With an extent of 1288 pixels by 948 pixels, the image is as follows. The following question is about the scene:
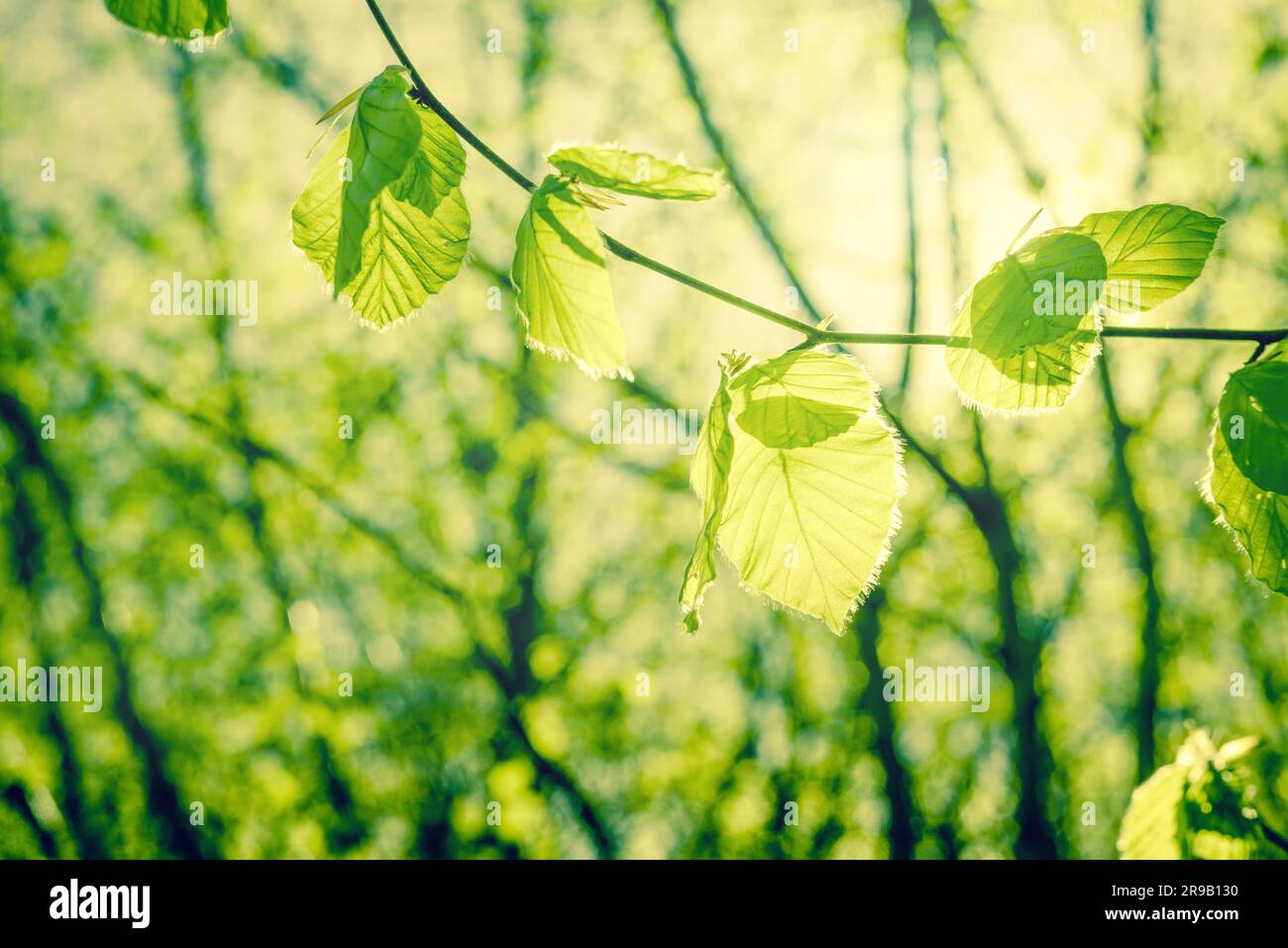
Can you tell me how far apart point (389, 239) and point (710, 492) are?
0.20 metres

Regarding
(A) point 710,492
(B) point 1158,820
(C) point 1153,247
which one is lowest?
(B) point 1158,820

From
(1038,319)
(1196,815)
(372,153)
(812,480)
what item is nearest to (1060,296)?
(1038,319)

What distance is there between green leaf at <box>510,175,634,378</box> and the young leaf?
2.1 inches

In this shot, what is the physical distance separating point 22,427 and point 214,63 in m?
3.39

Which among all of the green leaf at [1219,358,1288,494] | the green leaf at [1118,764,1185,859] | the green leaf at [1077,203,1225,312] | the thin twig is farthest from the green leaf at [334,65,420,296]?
the green leaf at [1118,764,1185,859]

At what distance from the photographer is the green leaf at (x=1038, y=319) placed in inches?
13.8

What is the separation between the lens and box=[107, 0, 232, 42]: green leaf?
0.32m

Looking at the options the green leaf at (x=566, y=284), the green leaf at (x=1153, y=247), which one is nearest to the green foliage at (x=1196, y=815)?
the green leaf at (x=1153, y=247)

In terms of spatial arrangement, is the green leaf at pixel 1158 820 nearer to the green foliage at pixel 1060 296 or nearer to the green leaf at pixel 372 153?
the green foliage at pixel 1060 296

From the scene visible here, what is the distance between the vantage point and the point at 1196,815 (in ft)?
2.85

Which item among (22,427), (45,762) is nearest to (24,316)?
(22,427)

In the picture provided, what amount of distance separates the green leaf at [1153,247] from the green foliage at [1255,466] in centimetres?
6

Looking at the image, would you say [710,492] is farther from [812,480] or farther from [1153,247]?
[1153,247]

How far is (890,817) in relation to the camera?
21.8 feet
